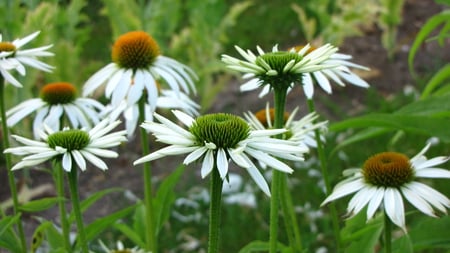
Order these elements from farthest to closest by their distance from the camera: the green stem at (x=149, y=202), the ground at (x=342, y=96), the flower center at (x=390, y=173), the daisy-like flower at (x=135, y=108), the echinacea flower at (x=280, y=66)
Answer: the ground at (x=342, y=96) → the daisy-like flower at (x=135, y=108) → the green stem at (x=149, y=202) → the flower center at (x=390, y=173) → the echinacea flower at (x=280, y=66)

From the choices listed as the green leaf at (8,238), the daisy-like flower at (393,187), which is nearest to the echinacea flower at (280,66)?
the daisy-like flower at (393,187)

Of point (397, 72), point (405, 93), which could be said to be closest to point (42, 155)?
point (405, 93)

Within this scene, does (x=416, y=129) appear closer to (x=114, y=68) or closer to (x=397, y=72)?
(x=114, y=68)

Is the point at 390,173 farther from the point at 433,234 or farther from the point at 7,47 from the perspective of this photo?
the point at 7,47

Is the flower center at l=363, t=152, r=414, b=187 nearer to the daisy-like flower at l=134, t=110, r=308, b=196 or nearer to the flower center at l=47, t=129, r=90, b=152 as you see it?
the daisy-like flower at l=134, t=110, r=308, b=196

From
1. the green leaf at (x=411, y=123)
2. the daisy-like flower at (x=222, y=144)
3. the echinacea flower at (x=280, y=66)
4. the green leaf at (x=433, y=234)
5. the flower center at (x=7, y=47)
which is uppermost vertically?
the flower center at (x=7, y=47)

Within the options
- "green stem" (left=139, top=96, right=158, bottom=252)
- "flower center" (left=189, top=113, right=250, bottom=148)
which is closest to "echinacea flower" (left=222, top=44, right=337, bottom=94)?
"flower center" (left=189, top=113, right=250, bottom=148)

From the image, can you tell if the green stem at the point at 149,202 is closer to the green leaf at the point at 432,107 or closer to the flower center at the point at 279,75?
the flower center at the point at 279,75
